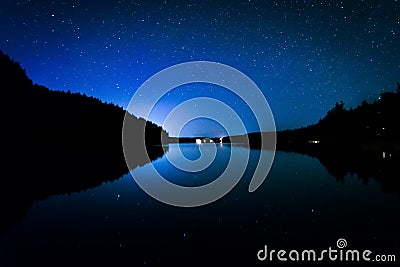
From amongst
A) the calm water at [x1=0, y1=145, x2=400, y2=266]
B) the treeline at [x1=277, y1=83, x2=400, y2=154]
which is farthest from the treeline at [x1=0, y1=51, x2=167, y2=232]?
the treeline at [x1=277, y1=83, x2=400, y2=154]

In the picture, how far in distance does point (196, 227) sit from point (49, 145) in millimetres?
63677

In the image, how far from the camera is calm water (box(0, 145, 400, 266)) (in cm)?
627

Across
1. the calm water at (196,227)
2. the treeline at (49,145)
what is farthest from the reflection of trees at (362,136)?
the treeline at (49,145)

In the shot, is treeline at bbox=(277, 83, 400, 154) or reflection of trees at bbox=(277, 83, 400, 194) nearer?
reflection of trees at bbox=(277, 83, 400, 194)

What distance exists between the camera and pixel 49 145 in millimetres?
63625

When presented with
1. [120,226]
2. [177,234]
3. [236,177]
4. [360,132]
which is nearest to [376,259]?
[177,234]

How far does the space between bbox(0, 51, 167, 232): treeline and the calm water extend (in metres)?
1.94

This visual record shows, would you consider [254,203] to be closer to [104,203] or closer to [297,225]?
[297,225]

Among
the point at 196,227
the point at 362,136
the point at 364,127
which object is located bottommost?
the point at 196,227

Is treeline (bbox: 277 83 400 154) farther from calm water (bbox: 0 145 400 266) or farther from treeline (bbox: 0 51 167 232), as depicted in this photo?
treeline (bbox: 0 51 167 232)

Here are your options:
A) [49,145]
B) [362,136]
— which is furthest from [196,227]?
[362,136]

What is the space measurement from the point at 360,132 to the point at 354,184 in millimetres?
78327

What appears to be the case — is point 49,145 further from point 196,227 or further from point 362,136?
point 362,136

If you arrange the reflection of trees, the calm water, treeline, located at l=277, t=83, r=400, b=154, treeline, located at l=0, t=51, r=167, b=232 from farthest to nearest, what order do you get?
treeline, located at l=277, t=83, r=400, b=154
the reflection of trees
treeline, located at l=0, t=51, r=167, b=232
the calm water
